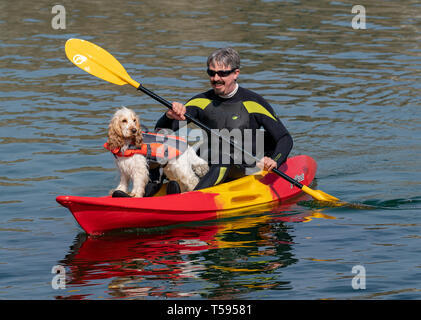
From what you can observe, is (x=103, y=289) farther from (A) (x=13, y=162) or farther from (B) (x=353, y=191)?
(A) (x=13, y=162)

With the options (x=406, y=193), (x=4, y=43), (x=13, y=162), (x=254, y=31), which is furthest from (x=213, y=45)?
(x=406, y=193)

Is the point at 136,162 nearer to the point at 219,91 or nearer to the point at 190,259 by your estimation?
the point at 219,91

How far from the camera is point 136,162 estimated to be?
802 cm

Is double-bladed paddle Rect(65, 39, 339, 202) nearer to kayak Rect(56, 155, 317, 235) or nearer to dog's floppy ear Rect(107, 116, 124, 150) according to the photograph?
kayak Rect(56, 155, 317, 235)

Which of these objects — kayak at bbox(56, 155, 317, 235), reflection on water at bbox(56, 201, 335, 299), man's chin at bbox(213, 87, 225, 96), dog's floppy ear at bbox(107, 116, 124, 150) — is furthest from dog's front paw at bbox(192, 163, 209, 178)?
dog's floppy ear at bbox(107, 116, 124, 150)

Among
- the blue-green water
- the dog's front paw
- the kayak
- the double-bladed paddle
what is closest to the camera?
the blue-green water

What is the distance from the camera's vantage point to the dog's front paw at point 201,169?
8.63 meters

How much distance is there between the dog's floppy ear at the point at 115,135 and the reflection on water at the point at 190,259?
95cm

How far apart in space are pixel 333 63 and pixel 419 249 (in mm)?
10023

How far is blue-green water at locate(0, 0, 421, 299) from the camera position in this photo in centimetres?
671

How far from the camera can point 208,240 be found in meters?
7.75

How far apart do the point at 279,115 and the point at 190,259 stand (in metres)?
6.51

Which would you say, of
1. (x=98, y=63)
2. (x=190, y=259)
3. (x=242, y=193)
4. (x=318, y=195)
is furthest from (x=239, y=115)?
(x=190, y=259)

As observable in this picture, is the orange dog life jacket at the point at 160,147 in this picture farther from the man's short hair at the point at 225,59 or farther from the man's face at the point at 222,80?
the man's short hair at the point at 225,59
